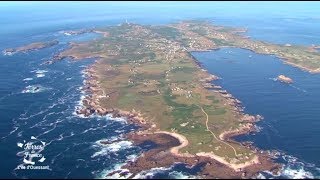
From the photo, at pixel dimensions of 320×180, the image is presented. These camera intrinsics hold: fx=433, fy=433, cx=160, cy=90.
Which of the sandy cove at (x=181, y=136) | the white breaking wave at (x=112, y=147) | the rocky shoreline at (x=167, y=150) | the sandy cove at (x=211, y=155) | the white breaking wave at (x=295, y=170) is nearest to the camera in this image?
the white breaking wave at (x=295, y=170)

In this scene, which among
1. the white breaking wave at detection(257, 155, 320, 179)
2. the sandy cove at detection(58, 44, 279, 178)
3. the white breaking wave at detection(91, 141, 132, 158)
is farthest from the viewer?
the white breaking wave at detection(91, 141, 132, 158)

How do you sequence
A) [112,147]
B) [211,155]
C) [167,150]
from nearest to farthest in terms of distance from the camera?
[211,155], [167,150], [112,147]

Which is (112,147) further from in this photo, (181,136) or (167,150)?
(181,136)

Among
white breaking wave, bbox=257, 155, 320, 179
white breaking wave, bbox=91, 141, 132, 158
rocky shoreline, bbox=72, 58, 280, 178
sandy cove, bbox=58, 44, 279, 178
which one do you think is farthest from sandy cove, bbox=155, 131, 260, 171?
white breaking wave, bbox=91, 141, 132, 158

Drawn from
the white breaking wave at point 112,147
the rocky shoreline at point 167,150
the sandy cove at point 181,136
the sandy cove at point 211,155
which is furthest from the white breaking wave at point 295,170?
the white breaking wave at point 112,147

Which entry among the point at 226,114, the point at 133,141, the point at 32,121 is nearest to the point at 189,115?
the point at 226,114

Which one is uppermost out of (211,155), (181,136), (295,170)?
(181,136)

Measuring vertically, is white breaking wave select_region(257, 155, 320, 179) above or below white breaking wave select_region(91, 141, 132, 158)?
below

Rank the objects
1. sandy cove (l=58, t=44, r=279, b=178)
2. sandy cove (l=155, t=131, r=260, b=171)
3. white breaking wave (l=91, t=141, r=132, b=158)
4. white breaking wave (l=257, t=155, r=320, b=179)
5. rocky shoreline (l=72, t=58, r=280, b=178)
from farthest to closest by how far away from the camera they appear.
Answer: white breaking wave (l=91, t=141, r=132, b=158) → sandy cove (l=155, t=131, r=260, b=171) → sandy cove (l=58, t=44, r=279, b=178) → rocky shoreline (l=72, t=58, r=280, b=178) → white breaking wave (l=257, t=155, r=320, b=179)

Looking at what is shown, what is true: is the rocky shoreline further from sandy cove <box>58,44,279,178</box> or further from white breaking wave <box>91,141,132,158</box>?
white breaking wave <box>91,141,132,158</box>

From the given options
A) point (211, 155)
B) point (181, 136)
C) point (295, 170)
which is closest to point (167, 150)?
point (181, 136)

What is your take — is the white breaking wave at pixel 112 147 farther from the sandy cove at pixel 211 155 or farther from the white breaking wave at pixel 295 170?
the white breaking wave at pixel 295 170

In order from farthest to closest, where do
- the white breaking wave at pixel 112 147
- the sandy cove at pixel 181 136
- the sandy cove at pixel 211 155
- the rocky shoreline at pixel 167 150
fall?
the white breaking wave at pixel 112 147 → the sandy cove at pixel 211 155 → the sandy cove at pixel 181 136 → the rocky shoreline at pixel 167 150
